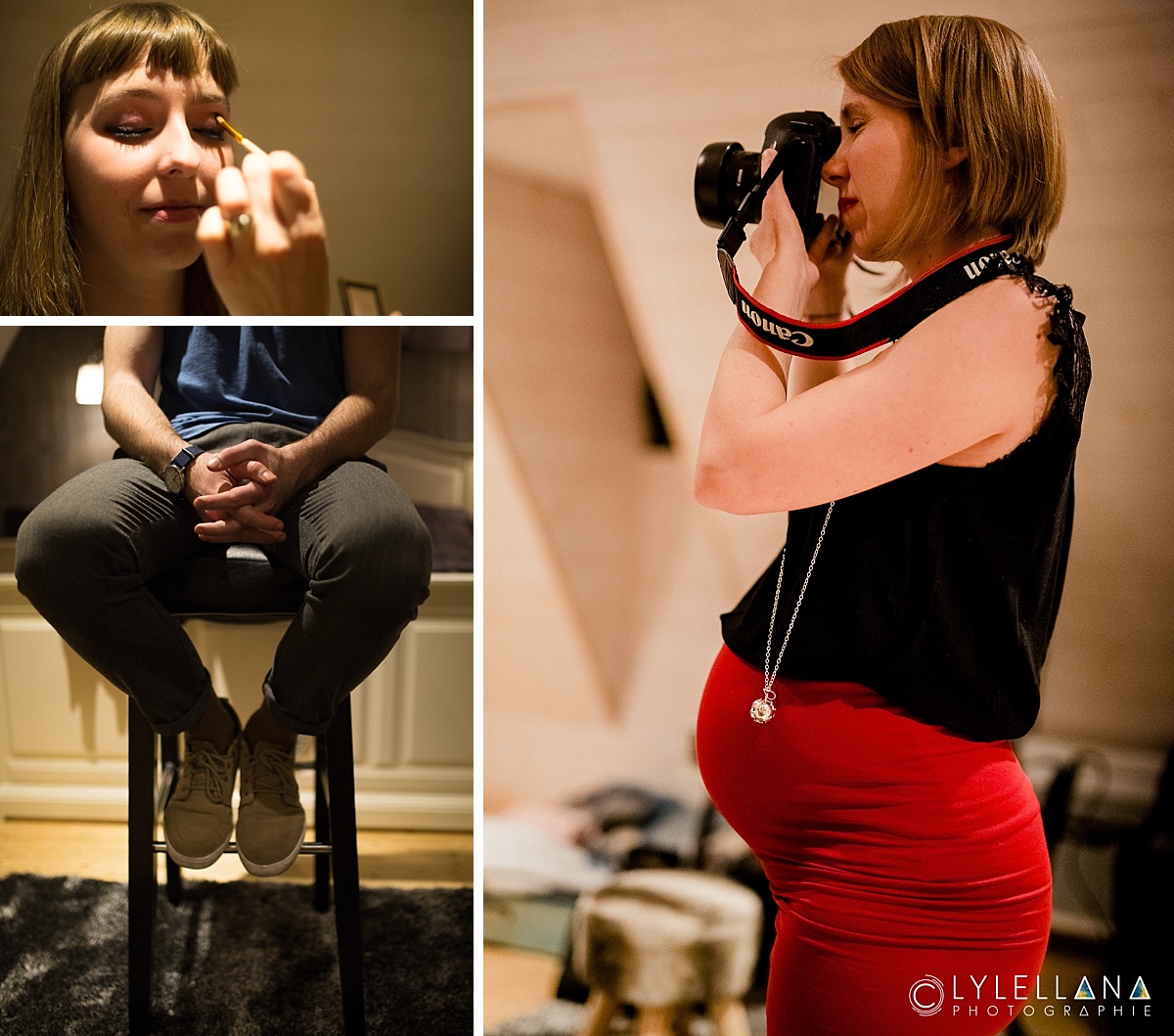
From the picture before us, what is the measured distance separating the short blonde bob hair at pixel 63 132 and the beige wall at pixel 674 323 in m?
0.47

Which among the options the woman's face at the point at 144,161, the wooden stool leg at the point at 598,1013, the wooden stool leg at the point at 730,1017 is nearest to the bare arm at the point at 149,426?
the woman's face at the point at 144,161

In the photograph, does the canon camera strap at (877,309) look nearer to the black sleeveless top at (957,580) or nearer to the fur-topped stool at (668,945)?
the black sleeveless top at (957,580)

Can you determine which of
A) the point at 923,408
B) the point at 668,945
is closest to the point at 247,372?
the point at 923,408

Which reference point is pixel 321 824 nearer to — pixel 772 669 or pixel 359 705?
pixel 359 705

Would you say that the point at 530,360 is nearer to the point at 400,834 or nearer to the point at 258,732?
the point at 258,732

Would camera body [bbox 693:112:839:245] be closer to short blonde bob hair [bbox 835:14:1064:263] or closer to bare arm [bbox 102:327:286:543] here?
short blonde bob hair [bbox 835:14:1064:263]

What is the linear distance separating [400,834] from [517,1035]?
525 mm

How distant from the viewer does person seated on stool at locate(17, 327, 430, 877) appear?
144cm

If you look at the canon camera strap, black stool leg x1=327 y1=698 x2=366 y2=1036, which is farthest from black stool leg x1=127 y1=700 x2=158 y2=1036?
the canon camera strap

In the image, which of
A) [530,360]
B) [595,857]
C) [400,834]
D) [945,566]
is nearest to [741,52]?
[530,360]

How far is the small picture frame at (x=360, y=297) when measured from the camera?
1.55m

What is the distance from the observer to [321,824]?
6.14ft

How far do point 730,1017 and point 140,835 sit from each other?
102 centimetres

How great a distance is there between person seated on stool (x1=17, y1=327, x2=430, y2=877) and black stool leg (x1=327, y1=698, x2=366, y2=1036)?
0.05 meters
